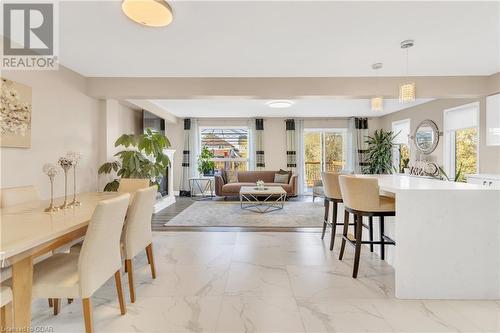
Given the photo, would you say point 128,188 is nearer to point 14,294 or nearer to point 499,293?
point 14,294

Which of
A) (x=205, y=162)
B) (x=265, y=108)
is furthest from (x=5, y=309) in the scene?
(x=205, y=162)

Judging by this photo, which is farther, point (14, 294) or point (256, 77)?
point (256, 77)

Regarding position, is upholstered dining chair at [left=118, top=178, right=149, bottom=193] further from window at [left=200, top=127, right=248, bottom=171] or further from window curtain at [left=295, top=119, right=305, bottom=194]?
window curtain at [left=295, top=119, right=305, bottom=194]

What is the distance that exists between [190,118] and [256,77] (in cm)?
440

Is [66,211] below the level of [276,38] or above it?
below

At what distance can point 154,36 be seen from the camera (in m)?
2.67

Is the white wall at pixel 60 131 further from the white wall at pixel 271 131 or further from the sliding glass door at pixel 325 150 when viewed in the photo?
the sliding glass door at pixel 325 150

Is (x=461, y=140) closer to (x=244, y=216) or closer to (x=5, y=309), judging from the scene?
(x=244, y=216)

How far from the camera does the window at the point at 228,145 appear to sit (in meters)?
8.22

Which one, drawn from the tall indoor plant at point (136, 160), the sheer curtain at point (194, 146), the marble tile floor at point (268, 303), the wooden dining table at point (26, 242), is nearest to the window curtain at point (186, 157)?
the sheer curtain at point (194, 146)

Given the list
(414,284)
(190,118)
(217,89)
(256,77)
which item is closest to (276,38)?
(256,77)

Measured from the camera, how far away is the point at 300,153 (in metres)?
8.02

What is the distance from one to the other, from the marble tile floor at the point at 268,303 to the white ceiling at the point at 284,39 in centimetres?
241

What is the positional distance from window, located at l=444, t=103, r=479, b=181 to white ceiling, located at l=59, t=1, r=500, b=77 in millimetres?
1368
